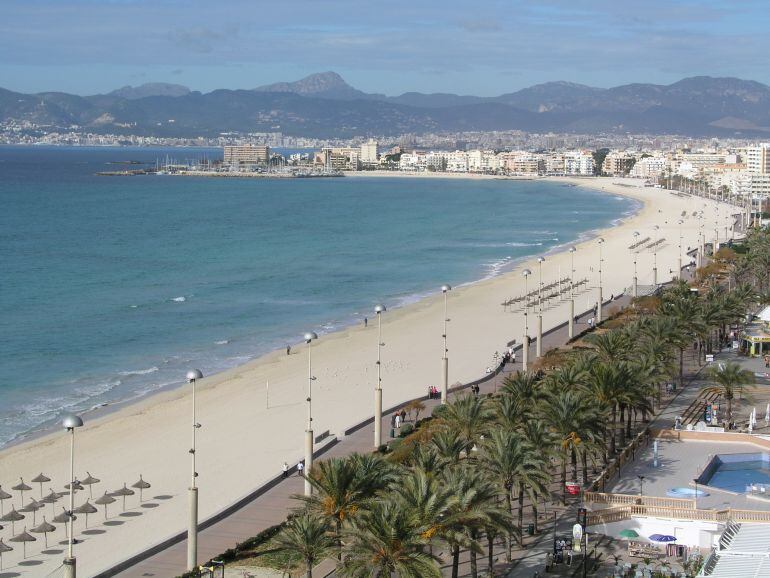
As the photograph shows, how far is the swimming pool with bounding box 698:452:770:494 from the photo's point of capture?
24.5 m

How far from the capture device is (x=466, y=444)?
895 inches

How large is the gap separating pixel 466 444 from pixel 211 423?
1258 cm

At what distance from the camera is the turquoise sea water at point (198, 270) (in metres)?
41.5

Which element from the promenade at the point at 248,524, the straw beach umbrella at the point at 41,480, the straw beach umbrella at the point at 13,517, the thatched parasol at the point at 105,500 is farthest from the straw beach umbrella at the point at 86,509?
the promenade at the point at 248,524

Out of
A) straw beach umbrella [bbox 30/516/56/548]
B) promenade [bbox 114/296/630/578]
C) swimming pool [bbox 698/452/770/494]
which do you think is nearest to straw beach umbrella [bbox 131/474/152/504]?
promenade [bbox 114/296/630/578]

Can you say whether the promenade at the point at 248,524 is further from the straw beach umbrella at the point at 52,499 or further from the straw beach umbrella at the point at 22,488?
the straw beach umbrella at the point at 22,488

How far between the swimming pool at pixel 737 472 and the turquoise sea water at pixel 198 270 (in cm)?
1913

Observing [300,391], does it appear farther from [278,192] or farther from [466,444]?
[278,192]

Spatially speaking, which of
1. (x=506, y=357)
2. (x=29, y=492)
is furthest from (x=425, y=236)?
(x=29, y=492)

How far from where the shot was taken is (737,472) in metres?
25.5

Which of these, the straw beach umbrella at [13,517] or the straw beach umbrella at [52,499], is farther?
the straw beach umbrella at [52,499]

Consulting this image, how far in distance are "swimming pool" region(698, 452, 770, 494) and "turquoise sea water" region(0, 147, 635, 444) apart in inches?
753

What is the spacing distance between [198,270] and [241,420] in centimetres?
3587

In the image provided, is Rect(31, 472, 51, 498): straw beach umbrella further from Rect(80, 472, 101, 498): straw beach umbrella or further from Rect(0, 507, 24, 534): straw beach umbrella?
Rect(0, 507, 24, 534): straw beach umbrella
